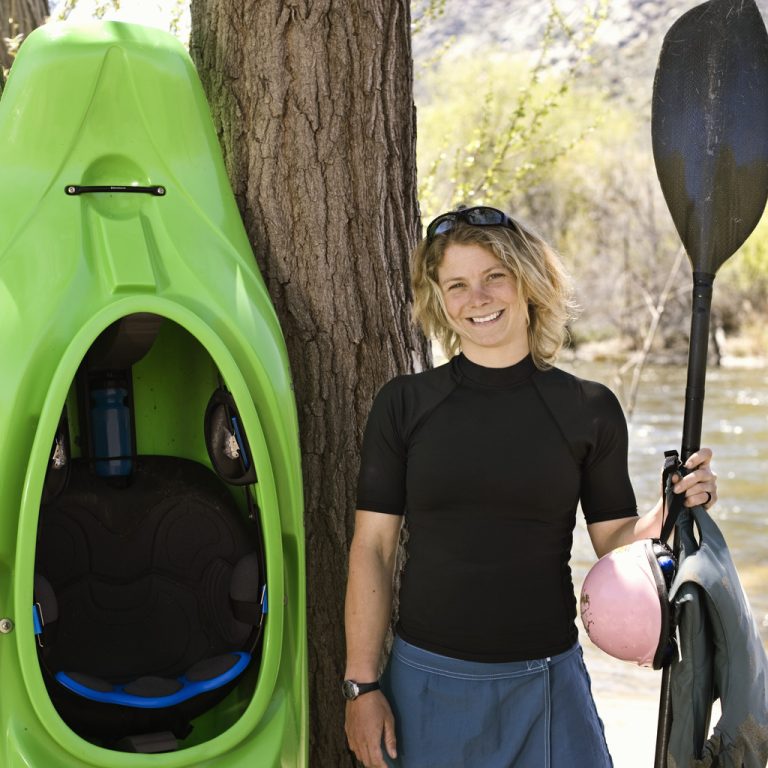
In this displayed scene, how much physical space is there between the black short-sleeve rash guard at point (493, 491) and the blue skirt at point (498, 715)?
0.11ft

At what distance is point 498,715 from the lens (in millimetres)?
2092

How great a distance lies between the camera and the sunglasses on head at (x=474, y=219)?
7.25 ft

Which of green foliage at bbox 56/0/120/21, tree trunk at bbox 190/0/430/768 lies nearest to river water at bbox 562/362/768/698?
tree trunk at bbox 190/0/430/768

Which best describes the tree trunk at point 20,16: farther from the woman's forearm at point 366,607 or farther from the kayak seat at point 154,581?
the woman's forearm at point 366,607

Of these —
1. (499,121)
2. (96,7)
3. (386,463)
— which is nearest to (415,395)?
(386,463)

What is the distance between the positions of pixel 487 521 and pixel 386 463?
0.22 m

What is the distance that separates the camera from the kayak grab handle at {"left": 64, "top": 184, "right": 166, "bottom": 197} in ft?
7.77

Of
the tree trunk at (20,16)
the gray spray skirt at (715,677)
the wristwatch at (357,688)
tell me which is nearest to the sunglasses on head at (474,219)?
the gray spray skirt at (715,677)

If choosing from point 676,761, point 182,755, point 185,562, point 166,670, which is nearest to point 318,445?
point 185,562

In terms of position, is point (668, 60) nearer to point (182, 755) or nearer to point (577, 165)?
point (182, 755)

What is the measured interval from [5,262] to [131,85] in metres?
0.47

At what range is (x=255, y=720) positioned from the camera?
228cm

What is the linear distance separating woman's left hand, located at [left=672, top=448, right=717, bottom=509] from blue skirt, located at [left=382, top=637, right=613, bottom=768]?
0.37 meters

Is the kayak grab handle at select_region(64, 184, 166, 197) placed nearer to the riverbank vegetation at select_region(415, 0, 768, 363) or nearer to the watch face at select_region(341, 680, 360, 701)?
the watch face at select_region(341, 680, 360, 701)
